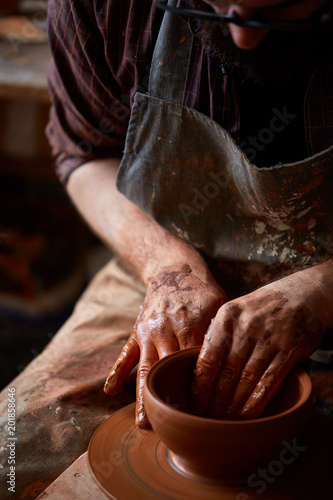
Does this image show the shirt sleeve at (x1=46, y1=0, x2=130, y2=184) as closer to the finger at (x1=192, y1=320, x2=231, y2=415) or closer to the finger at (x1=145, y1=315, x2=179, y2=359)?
the finger at (x1=145, y1=315, x2=179, y2=359)

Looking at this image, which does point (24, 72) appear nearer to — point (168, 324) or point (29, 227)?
point (29, 227)

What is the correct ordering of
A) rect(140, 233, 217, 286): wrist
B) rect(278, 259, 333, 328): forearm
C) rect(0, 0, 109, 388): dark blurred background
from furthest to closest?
rect(0, 0, 109, 388): dark blurred background → rect(140, 233, 217, 286): wrist → rect(278, 259, 333, 328): forearm

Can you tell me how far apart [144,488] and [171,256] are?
21.8 inches

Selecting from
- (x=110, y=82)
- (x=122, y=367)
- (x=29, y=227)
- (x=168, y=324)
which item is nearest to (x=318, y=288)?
(x=168, y=324)

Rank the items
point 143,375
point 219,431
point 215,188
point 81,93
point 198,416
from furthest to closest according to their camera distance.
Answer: point 81,93
point 215,188
point 143,375
point 198,416
point 219,431

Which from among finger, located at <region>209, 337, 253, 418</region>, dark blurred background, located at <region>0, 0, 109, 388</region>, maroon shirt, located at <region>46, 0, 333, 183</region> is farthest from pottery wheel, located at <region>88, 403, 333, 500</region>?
dark blurred background, located at <region>0, 0, 109, 388</region>

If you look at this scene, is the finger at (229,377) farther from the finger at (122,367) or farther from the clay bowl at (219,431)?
the finger at (122,367)

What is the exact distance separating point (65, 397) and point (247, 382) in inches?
15.7

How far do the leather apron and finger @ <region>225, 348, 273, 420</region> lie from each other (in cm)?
32

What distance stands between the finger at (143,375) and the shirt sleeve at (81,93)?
63 centimetres

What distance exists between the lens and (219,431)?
809 millimetres

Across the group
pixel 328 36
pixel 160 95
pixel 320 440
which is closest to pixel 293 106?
pixel 328 36

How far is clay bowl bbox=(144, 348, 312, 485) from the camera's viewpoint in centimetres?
81

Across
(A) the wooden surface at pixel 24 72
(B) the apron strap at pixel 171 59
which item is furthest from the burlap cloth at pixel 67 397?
(A) the wooden surface at pixel 24 72
